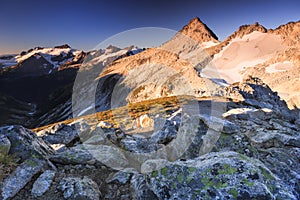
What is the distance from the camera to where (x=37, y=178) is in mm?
8227

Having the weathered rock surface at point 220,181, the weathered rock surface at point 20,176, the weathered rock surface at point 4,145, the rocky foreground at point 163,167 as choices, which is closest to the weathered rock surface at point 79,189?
the rocky foreground at point 163,167

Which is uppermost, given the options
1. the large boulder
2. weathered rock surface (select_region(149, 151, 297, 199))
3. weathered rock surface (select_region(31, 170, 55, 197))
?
weathered rock surface (select_region(149, 151, 297, 199))

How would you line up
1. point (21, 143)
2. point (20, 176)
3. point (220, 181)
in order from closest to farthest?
point (220, 181) < point (20, 176) < point (21, 143)

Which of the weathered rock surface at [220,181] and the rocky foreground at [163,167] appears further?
the rocky foreground at [163,167]

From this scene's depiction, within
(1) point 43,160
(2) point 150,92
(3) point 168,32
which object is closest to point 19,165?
(1) point 43,160

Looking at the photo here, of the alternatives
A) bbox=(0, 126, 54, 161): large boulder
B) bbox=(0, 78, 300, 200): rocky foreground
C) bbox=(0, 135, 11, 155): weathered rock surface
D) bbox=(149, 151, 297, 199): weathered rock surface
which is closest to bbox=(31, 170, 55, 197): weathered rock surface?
bbox=(0, 78, 300, 200): rocky foreground

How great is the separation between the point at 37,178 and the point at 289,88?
406 feet

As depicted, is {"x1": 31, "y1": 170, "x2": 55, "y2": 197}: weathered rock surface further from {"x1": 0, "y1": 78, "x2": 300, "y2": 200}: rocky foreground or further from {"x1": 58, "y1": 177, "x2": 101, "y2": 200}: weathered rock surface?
{"x1": 58, "y1": 177, "x2": 101, "y2": 200}: weathered rock surface

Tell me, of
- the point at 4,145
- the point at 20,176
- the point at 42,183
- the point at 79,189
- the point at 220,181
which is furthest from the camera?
the point at 4,145

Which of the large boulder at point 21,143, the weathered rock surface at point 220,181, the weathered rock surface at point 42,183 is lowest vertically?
the weathered rock surface at point 42,183

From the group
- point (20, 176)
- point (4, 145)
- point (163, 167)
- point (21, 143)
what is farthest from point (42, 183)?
point (163, 167)

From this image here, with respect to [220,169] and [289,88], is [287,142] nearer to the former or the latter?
[220,169]

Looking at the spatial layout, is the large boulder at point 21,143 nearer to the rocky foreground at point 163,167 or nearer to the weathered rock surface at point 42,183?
the rocky foreground at point 163,167

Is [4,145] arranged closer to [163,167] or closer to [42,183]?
[42,183]
